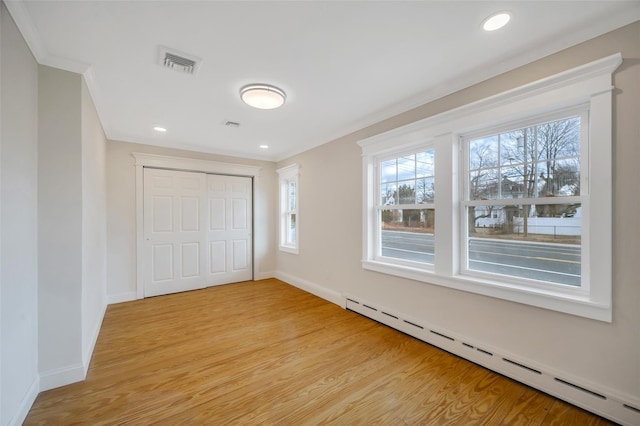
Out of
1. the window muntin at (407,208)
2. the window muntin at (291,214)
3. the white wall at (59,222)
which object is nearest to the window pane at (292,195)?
the window muntin at (291,214)

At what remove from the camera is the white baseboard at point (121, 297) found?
12.3ft

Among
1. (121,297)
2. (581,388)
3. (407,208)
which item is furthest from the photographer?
(121,297)

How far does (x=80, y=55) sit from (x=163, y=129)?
1.69 m

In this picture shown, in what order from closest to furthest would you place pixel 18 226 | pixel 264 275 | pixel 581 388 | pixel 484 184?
pixel 18 226 → pixel 581 388 → pixel 484 184 → pixel 264 275

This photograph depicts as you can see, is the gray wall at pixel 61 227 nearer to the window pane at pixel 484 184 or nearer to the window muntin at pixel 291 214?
the window muntin at pixel 291 214

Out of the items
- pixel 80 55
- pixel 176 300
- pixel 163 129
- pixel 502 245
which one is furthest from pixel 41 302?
pixel 502 245

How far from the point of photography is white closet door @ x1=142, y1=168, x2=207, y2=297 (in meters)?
4.08

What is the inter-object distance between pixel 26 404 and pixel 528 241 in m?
3.76

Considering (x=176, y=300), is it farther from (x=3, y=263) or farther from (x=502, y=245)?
(x=502, y=245)

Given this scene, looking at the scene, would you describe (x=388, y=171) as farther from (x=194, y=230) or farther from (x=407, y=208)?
(x=194, y=230)

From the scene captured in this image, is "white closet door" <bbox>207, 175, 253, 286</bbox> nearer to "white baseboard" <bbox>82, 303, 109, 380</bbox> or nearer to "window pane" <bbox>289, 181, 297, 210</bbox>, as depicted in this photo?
"window pane" <bbox>289, 181, 297, 210</bbox>

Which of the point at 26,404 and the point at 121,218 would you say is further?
the point at 121,218

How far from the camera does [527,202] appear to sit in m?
2.03

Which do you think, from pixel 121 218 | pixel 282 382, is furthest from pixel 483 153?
pixel 121 218
